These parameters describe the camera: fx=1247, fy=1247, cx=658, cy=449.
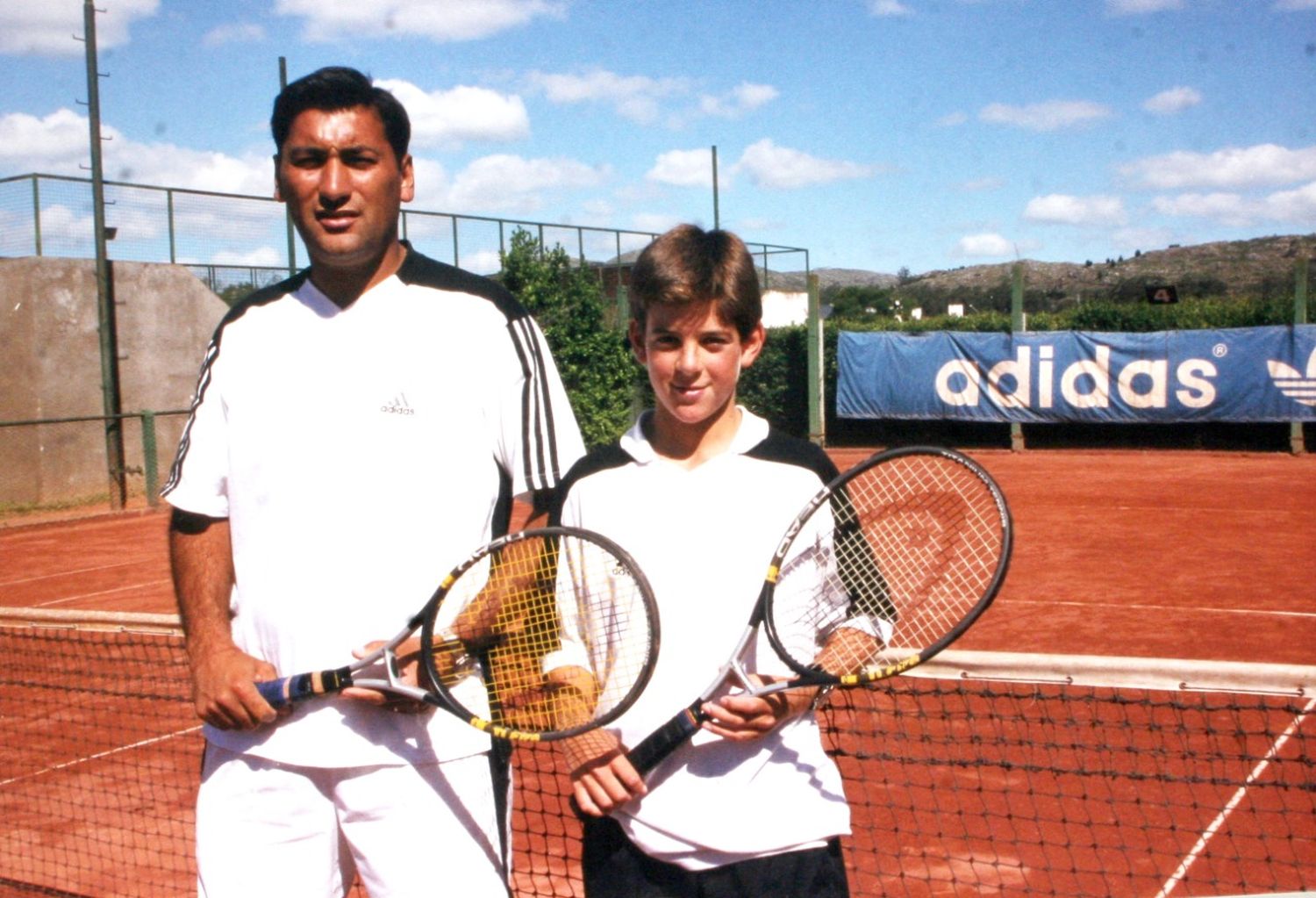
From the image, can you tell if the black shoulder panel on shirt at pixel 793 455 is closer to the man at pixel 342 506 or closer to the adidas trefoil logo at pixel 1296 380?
the man at pixel 342 506

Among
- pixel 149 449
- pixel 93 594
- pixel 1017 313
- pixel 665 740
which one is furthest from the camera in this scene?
pixel 1017 313

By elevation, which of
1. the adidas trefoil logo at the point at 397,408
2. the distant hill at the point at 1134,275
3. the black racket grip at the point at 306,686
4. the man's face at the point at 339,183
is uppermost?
the distant hill at the point at 1134,275

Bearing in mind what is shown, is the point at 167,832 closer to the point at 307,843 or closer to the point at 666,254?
the point at 307,843

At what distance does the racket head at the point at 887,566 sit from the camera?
1918 mm

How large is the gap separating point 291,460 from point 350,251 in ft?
1.11

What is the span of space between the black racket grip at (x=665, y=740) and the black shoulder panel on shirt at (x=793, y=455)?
0.41m

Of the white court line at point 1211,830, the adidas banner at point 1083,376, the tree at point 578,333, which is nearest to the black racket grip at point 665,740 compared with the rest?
the white court line at point 1211,830

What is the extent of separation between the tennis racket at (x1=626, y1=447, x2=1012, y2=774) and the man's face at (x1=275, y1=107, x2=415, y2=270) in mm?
811

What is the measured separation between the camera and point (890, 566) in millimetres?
2105

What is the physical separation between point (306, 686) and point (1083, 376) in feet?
56.4

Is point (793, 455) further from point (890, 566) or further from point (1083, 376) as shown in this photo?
point (1083, 376)

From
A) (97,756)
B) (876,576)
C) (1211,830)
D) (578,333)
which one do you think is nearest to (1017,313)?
(578,333)

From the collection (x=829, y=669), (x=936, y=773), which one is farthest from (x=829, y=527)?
(x=936, y=773)

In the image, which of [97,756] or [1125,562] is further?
[1125,562]
